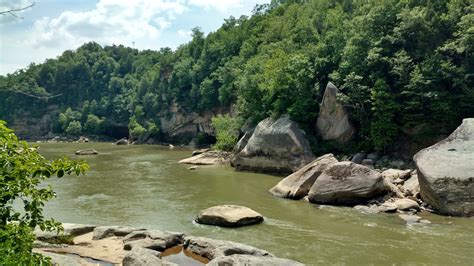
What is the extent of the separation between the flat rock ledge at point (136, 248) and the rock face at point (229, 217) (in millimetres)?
2960

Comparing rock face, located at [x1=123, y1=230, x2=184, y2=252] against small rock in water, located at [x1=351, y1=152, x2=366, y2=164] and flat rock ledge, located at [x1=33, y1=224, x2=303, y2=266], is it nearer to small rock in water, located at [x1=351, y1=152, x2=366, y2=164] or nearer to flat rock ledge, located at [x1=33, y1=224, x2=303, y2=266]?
flat rock ledge, located at [x1=33, y1=224, x2=303, y2=266]

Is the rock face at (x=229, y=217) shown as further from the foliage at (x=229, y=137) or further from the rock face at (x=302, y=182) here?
the foliage at (x=229, y=137)

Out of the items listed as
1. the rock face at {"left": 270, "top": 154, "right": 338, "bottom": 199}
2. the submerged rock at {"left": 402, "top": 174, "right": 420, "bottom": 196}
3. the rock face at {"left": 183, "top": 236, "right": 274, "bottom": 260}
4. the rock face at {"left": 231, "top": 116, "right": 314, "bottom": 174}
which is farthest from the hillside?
the rock face at {"left": 270, "top": 154, "right": 338, "bottom": 199}

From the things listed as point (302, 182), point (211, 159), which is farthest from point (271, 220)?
point (211, 159)

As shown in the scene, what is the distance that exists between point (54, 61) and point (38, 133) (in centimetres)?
2218

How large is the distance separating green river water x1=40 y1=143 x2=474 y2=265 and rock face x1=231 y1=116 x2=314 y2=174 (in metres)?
2.11

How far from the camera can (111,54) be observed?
127688 mm

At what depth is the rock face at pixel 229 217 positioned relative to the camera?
62.1 ft

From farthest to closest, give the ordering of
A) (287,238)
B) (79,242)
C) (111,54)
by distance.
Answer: (111,54) < (287,238) < (79,242)

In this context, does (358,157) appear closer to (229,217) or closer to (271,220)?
(271,220)

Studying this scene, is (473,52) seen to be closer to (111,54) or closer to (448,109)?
(448,109)

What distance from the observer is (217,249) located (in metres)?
14.5

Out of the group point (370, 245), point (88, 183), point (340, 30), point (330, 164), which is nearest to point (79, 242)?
point (370, 245)

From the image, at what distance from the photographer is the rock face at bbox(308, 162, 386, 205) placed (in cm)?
2234
